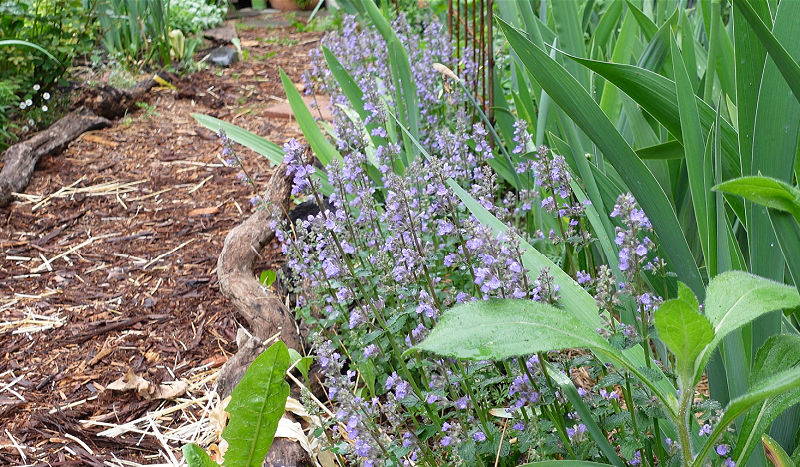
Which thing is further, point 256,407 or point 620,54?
point 620,54

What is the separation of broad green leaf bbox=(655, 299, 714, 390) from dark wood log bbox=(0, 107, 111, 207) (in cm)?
371

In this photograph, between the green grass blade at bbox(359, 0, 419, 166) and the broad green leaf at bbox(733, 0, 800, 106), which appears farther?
the green grass blade at bbox(359, 0, 419, 166)

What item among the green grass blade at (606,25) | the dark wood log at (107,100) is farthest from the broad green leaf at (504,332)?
the dark wood log at (107,100)

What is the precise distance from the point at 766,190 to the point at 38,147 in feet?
13.9

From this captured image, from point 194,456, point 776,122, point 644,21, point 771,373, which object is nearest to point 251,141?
point 644,21

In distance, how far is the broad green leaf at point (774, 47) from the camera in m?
1.06

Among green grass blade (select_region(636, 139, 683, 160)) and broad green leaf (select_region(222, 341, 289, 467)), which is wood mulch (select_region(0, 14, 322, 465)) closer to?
broad green leaf (select_region(222, 341, 289, 467))

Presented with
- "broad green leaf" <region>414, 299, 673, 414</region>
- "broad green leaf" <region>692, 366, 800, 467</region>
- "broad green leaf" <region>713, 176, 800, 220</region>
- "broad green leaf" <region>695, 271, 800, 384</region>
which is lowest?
"broad green leaf" <region>692, 366, 800, 467</region>

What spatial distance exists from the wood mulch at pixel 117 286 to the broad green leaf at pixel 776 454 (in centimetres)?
155

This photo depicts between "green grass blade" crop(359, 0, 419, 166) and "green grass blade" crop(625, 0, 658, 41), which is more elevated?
"green grass blade" crop(625, 0, 658, 41)

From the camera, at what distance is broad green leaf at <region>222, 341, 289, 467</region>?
1.58 metres

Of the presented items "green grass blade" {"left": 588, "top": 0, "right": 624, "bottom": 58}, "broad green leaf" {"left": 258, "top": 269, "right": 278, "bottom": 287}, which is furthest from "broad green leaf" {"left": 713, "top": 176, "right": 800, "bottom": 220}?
"broad green leaf" {"left": 258, "top": 269, "right": 278, "bottom": 287}

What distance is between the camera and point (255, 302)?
102 inches

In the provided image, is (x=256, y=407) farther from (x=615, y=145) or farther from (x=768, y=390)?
(x=768, y=390)
